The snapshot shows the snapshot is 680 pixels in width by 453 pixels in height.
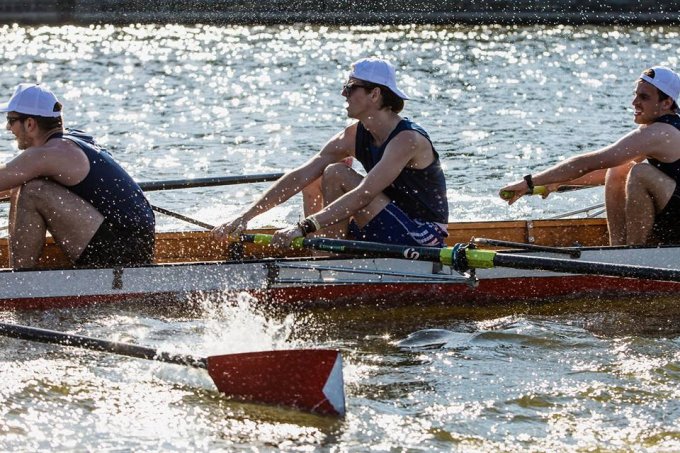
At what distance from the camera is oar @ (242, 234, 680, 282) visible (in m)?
8.51

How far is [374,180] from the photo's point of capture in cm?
947

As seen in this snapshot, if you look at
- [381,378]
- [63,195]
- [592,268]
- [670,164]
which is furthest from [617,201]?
[63,195]

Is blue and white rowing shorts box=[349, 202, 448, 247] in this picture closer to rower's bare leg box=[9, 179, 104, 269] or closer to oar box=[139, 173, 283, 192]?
oar box=[139, 173, 283, 192]

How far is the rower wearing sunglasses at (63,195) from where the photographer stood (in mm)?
9414

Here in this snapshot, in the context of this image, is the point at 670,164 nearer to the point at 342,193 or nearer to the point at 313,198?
the point at 342,193

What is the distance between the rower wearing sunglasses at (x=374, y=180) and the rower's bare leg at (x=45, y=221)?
1.02m

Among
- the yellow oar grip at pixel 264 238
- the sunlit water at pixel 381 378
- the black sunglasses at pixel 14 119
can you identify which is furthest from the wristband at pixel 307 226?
the black sunglasses at pixel 14 119

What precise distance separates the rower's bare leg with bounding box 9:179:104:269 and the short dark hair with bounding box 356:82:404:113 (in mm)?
2267

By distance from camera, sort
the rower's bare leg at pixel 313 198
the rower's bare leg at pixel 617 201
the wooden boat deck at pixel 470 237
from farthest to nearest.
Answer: the wooden boat deck at pixel 470 237, the rower's bare leg at pixel 617 201, the rower's bare leg at pixel 313 198

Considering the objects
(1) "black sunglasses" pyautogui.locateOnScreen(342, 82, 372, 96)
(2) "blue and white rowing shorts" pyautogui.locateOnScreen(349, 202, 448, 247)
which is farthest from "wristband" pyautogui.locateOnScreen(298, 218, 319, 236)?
(1) "black sunglasses" pyautogui.locateOnScreen(342, 82, 372, 96)

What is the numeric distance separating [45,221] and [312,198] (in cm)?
216

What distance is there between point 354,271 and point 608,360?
80.3 inches

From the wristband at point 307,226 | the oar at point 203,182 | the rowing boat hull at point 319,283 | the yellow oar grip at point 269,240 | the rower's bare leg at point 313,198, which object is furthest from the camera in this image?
the oar at point 203,182

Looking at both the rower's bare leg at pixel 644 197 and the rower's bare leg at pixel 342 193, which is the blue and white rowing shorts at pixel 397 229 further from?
the rower's bare leg at pixel 644 197
